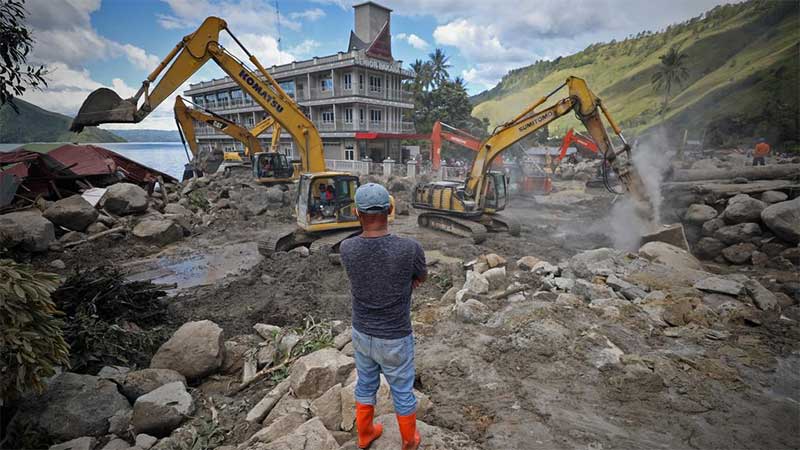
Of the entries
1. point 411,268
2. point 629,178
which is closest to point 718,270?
point 629,178

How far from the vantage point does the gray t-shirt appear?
214cm

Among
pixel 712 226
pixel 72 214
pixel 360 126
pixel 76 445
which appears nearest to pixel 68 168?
pixel 72 214

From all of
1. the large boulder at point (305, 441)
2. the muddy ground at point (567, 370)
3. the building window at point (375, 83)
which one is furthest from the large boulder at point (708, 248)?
the building window at point (375, 83)

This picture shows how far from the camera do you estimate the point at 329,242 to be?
28.5ft

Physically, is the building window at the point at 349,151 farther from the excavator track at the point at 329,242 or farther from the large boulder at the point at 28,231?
the large boulder at the point at 28,231

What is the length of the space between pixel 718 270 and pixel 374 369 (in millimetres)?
8633

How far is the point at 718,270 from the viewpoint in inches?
302

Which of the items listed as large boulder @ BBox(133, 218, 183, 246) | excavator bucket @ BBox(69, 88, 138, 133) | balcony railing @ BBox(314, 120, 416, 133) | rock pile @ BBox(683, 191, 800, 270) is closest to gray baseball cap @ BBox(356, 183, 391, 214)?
excavator bucket @ BBox(69, 88, 138, 133)

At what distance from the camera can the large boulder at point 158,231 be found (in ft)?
33.1

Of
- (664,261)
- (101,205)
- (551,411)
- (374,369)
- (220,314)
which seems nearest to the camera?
(374,369)

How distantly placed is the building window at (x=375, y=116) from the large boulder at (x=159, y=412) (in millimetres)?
27424

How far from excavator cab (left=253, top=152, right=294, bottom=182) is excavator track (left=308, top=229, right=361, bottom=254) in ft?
28.1

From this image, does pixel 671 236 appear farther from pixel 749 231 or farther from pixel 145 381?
pixel 145 381

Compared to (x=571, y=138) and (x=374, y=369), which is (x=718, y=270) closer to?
(x=374, y=369)
